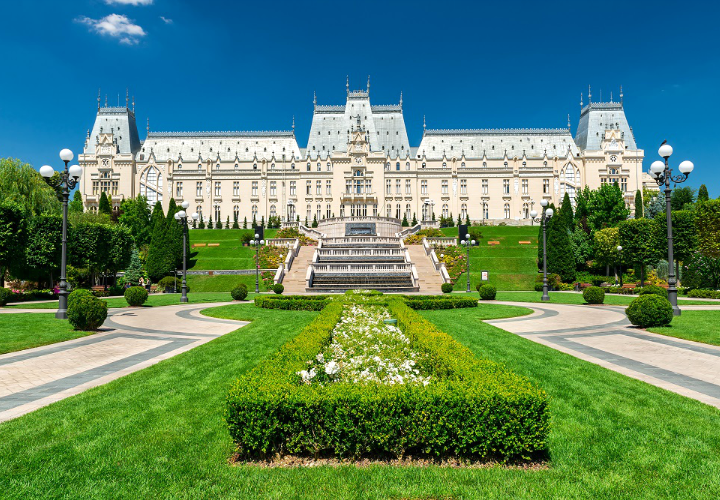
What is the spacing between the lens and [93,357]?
11664 millimetres

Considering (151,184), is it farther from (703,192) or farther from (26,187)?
(703,192)

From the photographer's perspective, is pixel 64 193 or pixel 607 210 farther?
pixel 607 210

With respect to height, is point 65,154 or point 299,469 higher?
point 65,154

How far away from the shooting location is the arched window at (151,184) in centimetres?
9288

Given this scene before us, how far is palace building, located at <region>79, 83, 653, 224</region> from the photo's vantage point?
9138 centimetres

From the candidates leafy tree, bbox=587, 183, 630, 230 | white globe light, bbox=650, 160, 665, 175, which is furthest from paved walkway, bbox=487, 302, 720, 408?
leafy tree, bbox=587, 183, 630, 230

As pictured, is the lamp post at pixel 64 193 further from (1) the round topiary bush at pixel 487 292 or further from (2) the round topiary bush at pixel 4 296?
(1) the round topiary bush at pixel 487 292

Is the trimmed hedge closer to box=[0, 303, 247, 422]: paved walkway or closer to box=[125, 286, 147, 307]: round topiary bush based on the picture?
box=[0, 303, 247, 422]: paved walkway

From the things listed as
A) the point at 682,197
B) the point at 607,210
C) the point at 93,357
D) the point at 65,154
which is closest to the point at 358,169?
the point at 607,210

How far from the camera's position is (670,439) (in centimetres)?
584

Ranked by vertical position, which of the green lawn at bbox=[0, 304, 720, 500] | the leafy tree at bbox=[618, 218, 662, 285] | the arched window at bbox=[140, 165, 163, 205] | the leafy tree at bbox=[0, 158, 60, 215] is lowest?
the green lawn at bbox=[0, 304, 720, 500]

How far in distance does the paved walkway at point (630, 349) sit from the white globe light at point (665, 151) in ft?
23.4

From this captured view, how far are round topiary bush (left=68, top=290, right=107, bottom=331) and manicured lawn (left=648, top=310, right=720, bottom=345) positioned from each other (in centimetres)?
1937

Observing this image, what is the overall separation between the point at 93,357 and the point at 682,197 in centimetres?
8263
